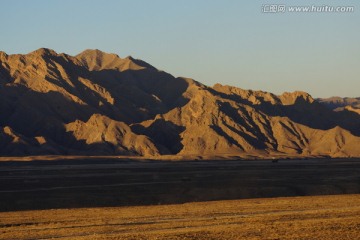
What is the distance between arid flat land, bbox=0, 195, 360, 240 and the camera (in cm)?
3350

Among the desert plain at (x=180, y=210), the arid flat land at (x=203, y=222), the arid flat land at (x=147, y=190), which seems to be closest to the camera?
the arid flat land at (x=203, y=222)

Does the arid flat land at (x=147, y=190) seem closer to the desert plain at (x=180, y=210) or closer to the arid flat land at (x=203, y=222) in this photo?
the desert plain at (x=180, y=210)

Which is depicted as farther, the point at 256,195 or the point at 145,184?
the point at 145,184

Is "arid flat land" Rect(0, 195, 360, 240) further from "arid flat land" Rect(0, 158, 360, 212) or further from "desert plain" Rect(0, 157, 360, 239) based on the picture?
Result: "arid flat land" Rect(0, 158, 360, 212)

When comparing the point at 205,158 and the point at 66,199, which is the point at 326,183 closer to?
the point at 66,199

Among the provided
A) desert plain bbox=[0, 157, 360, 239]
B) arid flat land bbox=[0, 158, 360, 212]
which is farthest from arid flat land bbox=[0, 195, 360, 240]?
arid flat land bbox=[0, 158, 360, 212]

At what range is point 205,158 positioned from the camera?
186 m

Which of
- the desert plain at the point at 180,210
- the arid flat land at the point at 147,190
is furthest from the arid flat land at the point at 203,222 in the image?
the arid flat land at the point at 147,190

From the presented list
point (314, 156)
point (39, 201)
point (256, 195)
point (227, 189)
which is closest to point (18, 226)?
point (39, 201)

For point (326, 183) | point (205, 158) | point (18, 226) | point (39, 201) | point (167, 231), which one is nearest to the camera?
point (167, 231)

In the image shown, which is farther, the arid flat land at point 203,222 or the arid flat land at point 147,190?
the arid flat land at point 147,190

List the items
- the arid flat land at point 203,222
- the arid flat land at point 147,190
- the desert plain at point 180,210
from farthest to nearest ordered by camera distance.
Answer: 1. the arid flat land at point 147,190
2. the desert plain at point 180,210
3. the arid flat land at point 203,222

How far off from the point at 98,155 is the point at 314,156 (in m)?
58.9

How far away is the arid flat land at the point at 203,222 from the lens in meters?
33.5
